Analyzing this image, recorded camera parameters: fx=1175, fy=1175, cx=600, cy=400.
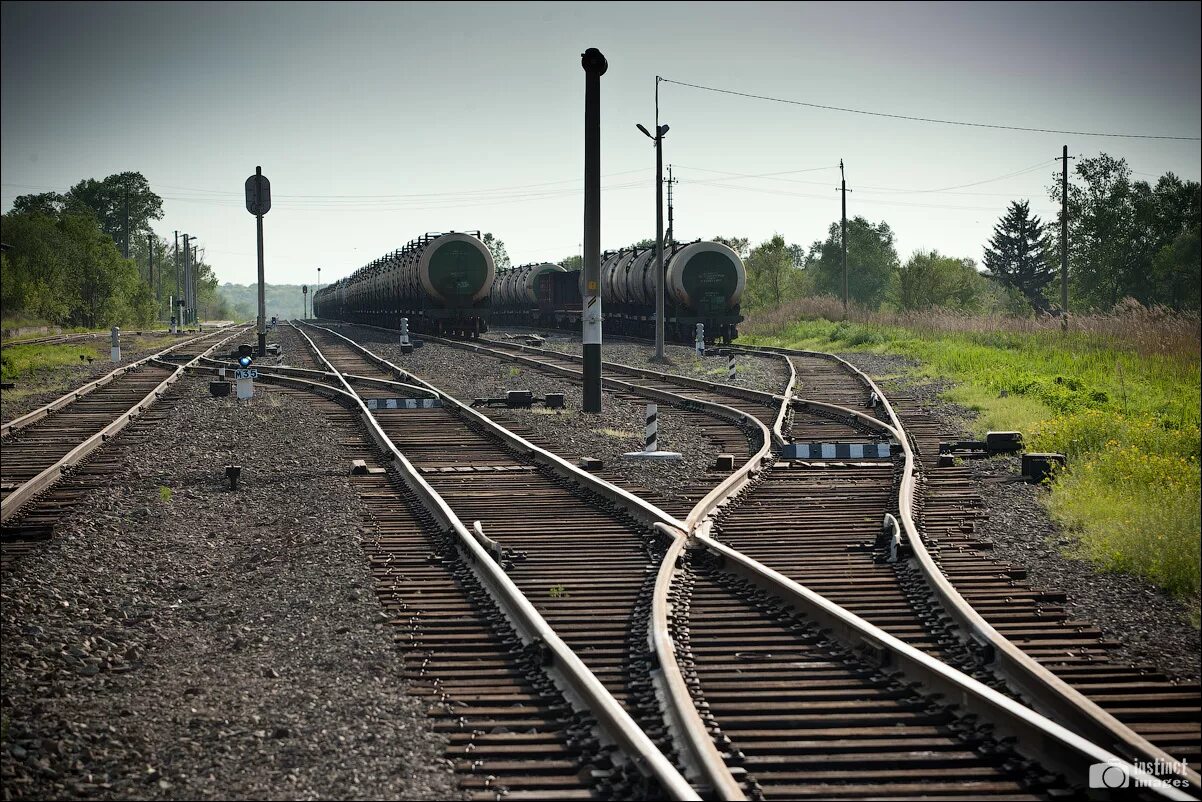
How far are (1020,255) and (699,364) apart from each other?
7686 centimetres

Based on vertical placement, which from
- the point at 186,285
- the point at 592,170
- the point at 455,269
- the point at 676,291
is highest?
the point at 186,285

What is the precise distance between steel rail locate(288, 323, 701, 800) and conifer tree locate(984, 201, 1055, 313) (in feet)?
310

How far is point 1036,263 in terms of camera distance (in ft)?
319

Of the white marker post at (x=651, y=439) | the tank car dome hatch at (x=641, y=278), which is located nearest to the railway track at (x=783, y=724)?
the white marker post at (x=651, y=439)

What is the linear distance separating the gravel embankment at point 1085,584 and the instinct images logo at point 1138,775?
5.14 ft

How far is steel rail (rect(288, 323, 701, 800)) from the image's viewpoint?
4.38m

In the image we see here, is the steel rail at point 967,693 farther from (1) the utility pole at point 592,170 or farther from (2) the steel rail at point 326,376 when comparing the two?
(2) the steel rail at point 326,376

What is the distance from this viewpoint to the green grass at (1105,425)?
8078mm

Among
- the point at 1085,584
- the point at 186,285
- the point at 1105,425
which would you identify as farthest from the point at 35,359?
the point at 186,285

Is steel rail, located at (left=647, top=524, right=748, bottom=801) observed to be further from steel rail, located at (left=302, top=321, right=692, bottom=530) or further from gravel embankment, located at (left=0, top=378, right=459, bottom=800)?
steel rail, located at (left=302, top=321, right=692, bottom=530)

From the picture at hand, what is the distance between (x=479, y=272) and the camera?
135 ft

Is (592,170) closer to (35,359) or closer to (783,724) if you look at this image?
(783,724)

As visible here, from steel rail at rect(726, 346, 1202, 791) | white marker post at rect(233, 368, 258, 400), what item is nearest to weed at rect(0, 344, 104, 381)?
white marker post at rect(233, 368, 258, 400)

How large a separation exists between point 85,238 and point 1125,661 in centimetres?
7100
